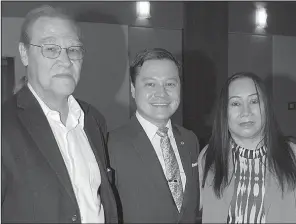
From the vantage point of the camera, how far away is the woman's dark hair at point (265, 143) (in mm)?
1566

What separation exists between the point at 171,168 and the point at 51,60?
0.67 meters

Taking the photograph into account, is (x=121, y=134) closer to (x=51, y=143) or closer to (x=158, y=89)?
(x=158, y=89)

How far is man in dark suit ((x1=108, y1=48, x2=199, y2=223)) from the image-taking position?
4.95 feet

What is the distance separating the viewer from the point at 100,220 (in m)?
1.34

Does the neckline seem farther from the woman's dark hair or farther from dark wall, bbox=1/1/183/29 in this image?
dark wall, bbox=1/1/183/29

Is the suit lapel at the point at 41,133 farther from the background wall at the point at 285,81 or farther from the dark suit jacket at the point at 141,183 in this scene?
the background wall at the point at 285,81

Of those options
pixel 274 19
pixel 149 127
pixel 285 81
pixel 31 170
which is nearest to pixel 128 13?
pixel 274 19

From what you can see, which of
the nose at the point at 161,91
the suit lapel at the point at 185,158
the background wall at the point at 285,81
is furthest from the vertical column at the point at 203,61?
the nose at the point at 161,91

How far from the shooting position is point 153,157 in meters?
1.56

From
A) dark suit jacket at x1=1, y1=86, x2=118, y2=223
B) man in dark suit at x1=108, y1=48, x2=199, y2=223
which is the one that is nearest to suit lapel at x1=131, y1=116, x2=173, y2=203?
man in dark suit at x1=108, y1=48, x2=199, y2=223

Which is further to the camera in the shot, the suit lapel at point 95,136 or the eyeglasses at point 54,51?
the suit lapel at point 95,136

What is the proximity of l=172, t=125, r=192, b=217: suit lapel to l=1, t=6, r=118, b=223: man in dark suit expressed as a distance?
0.34 m

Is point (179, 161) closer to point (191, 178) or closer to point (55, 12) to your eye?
point (191, 178)

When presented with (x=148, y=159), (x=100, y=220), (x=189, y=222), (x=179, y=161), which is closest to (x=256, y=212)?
(x=189, y=222)
